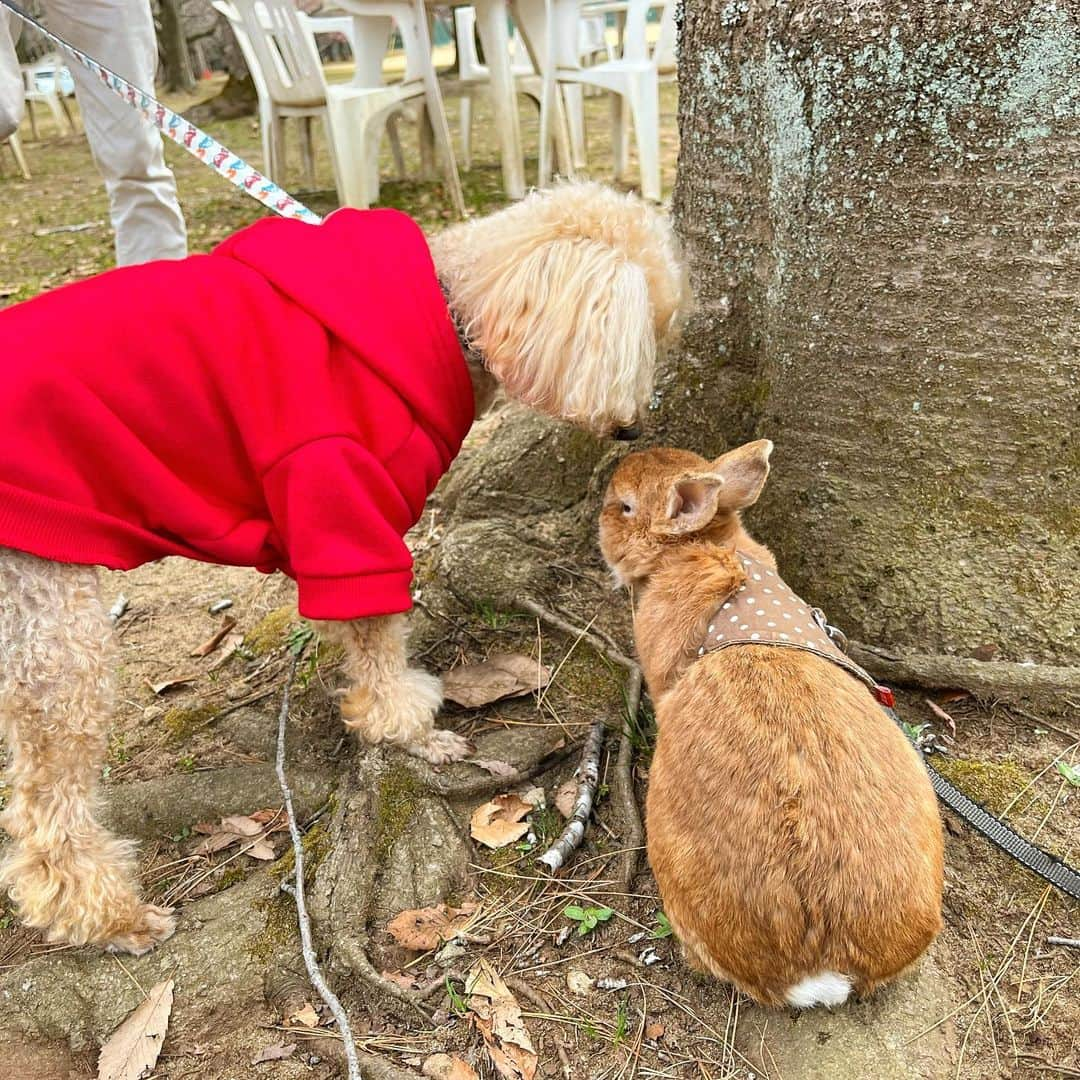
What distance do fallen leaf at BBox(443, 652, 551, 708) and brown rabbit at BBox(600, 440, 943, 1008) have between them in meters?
0.96

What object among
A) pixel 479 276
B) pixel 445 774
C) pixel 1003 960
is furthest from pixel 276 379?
pixel 1003 960

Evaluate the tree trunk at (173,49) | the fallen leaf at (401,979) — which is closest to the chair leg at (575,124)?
the fallen leaf at (401,979)

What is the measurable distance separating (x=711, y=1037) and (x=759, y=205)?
8.16ft

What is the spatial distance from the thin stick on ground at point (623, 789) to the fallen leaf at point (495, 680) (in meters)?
0.22

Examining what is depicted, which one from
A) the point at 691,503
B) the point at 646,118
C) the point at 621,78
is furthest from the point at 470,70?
the point at 691,503

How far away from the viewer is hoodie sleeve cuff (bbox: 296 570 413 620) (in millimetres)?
2725

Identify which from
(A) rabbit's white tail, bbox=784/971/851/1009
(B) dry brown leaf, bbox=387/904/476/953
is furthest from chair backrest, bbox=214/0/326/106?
(A) rabbit's white tail, bbox=784/971/851/1009

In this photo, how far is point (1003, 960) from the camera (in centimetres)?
237

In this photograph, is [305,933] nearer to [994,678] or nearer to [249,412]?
[249,412]

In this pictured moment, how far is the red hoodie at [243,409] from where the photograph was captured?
245 centimetres

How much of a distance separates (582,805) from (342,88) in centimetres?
963

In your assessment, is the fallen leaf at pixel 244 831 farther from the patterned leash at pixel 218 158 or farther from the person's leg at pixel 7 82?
the person's leg at pixel 7 82

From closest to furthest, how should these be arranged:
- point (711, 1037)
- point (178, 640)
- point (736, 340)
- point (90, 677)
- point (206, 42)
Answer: point (711, 1037) < point (90, 677) < point (736, 340) < point (178, 640) < point (206, 42)

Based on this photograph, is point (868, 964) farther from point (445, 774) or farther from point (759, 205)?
point (759, 205)
